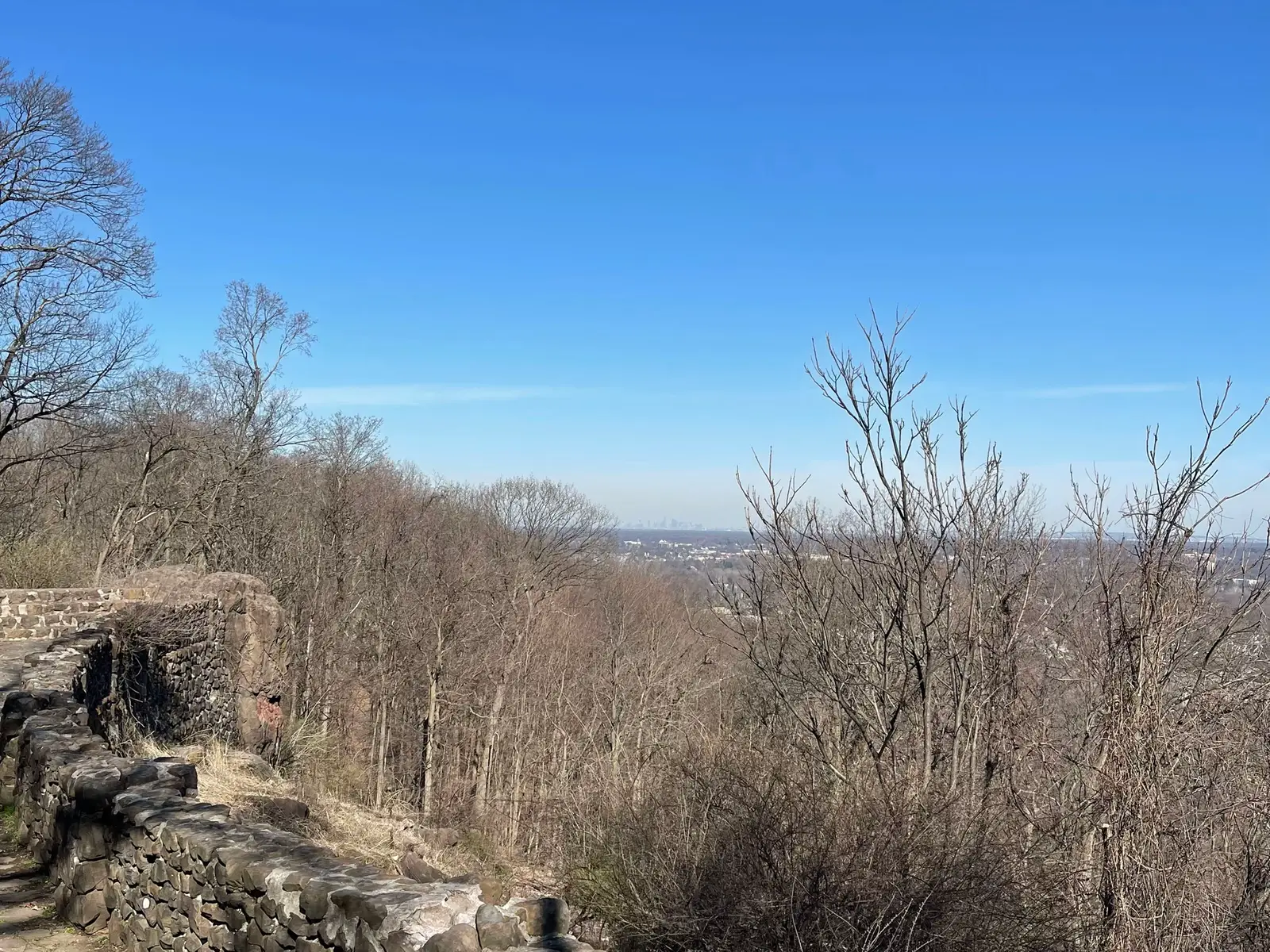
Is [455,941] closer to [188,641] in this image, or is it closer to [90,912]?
[90,912]

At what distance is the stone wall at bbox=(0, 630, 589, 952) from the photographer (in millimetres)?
3648

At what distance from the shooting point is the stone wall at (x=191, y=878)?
144 inches

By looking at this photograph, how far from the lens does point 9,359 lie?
1778cm

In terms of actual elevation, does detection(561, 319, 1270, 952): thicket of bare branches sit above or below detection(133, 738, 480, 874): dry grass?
above

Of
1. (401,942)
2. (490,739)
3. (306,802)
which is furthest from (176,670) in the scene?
(401,942)

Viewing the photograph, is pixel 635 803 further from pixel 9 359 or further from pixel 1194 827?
pixel 9 359

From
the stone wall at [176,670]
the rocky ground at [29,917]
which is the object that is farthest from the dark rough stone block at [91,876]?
the stone wall at [176,670]

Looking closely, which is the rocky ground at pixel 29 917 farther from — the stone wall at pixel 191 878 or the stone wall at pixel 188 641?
the stone wall at pixel 188 641

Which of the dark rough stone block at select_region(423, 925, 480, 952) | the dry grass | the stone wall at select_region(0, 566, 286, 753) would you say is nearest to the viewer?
the dark rough stone block at select_region(423, 925, 480, 952)

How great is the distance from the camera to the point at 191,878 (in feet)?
15.7

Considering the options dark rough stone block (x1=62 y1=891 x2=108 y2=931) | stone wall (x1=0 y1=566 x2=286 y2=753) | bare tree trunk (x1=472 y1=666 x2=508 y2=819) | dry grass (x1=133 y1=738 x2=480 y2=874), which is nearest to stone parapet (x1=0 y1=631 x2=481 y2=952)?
dark rough stone block (x1=62 y1=891 x2=108 y2=931)

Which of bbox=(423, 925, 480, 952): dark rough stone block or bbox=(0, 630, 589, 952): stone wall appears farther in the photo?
bbox=(0, 630, 589, 952): stone wall

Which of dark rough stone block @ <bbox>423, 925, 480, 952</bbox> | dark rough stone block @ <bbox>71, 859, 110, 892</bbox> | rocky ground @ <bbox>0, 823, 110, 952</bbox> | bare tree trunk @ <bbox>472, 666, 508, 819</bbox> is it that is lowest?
bare tree trunk @ <bbox>472, 666, 508, 819</bbox>

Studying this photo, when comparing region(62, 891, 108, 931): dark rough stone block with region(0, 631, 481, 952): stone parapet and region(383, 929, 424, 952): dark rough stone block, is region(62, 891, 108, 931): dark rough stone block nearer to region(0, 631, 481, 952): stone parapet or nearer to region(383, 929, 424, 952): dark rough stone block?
region(0, 631, 481, 952): stone parapet
